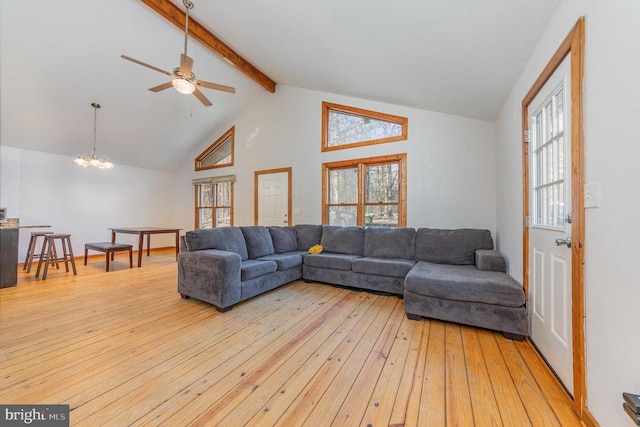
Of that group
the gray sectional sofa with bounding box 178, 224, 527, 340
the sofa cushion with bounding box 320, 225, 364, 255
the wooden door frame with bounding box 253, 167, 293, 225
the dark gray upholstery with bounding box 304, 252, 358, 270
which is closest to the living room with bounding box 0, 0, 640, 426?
the wooden door frame with bounding box 253, 167, 293, 225

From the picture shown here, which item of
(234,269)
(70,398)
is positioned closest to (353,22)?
(234,269)

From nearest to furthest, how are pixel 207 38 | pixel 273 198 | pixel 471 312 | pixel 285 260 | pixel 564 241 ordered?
Result: pixel 564 241
pixel 471 312
pixel 285 260
pixel 207 38
pixel 273 198

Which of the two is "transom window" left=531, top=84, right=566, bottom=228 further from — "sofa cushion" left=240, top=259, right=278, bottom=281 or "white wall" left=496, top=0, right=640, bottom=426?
"sofa cushion" left=240, top=259, right=278, bottom=281

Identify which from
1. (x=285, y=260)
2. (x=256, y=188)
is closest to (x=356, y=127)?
(x=256, y=188)

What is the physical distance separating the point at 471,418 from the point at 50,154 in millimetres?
7857

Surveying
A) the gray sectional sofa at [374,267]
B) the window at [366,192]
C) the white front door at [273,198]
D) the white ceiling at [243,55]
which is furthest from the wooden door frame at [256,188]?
the white ceiling at [243,55]

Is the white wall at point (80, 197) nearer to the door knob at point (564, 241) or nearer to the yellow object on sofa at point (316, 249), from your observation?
the yellow object on sofa at point (316, 249)

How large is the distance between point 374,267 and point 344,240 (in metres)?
0.88

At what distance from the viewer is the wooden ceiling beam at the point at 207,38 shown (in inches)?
130

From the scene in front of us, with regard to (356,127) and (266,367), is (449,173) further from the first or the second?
(266,367)

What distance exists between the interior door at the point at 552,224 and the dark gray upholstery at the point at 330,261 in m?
2.00

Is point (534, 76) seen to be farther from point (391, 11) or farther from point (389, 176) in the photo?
point (389, 176)

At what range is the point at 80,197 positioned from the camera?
570 centimetres

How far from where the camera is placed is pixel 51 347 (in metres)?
2.00
